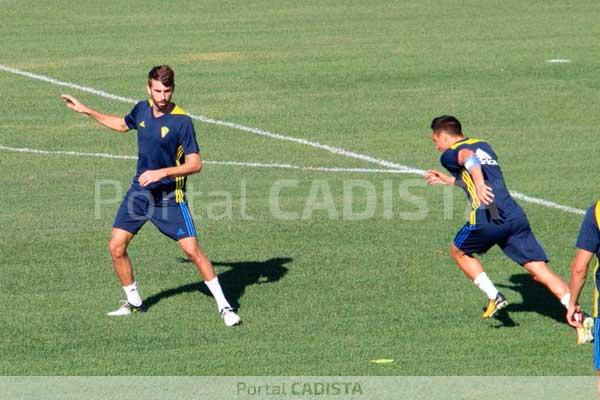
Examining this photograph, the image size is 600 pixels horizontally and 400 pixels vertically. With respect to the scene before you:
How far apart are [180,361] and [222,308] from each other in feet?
3.64

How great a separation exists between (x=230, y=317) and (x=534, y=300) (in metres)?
2.92

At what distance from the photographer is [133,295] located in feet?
41.2

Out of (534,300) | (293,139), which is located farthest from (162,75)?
(293,139)

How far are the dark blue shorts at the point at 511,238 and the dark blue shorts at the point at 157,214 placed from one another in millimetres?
2470

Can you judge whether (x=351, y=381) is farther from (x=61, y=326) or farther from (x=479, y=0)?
(x=479, y=0)

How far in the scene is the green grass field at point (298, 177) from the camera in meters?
11.7

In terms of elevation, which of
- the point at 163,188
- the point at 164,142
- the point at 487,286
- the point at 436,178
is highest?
the point at 164,142

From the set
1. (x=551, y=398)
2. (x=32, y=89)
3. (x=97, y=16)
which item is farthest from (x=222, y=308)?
(x=97, y=16)

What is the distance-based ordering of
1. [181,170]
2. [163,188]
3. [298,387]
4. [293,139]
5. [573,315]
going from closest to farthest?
[573,315] < [298,387] < [181,170] < [163,188] < [293,139]

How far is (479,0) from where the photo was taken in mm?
32938

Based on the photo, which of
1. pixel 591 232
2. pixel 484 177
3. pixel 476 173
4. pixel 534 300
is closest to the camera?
pixel 591 232

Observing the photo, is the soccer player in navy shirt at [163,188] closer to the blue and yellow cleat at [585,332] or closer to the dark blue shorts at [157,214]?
the dark blue shorts at [157,214]

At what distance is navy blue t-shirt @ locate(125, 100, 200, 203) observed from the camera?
12180 millimetres

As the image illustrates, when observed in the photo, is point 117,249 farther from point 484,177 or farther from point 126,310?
point 484,177
